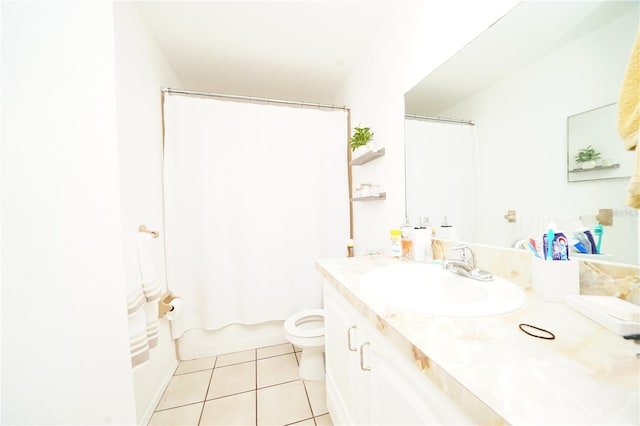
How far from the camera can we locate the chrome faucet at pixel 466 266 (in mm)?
738

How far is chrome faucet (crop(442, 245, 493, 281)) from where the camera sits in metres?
0.74

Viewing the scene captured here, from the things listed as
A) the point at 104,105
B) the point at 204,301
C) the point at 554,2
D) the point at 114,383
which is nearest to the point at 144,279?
the point at 204,301

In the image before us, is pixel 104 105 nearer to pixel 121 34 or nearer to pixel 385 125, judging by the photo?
pixel 121 34

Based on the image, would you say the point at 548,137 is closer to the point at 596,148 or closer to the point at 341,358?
the point at 596,148

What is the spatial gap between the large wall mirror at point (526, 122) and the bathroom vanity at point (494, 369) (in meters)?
0.28

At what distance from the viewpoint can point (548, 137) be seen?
66 cm

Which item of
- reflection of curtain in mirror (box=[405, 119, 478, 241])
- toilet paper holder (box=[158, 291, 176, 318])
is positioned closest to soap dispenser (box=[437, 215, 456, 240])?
reflection of curtain in mirror (box=[405, 119, 478, 241])

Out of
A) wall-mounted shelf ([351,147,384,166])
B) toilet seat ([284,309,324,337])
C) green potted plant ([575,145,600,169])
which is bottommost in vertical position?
toilet seat ([284,309,324,337])

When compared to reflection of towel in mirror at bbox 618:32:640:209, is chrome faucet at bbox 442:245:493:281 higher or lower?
lower

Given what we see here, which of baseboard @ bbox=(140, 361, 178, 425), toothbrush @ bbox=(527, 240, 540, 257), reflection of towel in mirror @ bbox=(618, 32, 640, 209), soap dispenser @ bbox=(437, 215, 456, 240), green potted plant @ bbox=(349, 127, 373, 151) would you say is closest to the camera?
reflection of towel in mirror @ bbox=(618, 32, 640, 209)

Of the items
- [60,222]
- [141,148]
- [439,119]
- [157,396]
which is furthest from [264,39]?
[157,396]

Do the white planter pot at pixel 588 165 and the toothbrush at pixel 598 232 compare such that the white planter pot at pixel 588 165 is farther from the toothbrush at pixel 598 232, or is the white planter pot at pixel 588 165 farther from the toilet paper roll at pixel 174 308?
the toilet paper roll at pixel 174 308

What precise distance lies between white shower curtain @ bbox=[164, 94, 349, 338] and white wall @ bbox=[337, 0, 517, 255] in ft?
0.91

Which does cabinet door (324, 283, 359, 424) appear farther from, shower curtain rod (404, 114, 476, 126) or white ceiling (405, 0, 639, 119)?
white ceiling (405, 0, 639, 119)
